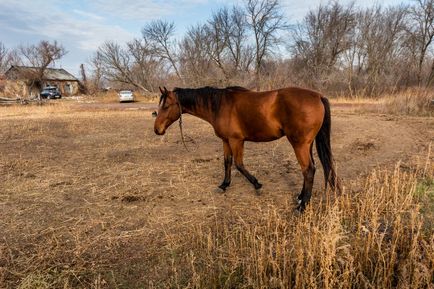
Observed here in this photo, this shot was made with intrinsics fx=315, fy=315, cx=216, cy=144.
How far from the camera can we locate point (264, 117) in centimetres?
452

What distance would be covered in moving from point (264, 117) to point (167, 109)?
1708 mm

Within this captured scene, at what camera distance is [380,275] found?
251cm

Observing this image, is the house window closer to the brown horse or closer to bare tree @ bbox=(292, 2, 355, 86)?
bare tree @ bbox=(292, 2, 355, 86)

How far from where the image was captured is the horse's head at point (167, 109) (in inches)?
205

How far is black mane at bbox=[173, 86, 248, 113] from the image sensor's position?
495 cm

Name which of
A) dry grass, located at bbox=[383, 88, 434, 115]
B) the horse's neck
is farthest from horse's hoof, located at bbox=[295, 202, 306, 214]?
dry grass, located at bbox=[383, 88, 434, 115]

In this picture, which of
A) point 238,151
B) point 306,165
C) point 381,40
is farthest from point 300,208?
point 381,40

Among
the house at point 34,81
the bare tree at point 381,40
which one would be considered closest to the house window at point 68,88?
the house at point 34,81

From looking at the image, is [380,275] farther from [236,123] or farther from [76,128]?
[76,128]

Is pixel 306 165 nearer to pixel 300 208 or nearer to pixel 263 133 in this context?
pixel 300 208

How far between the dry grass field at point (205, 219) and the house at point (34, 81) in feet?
147

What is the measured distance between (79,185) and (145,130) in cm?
664

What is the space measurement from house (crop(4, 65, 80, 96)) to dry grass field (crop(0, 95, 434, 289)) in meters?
44.9

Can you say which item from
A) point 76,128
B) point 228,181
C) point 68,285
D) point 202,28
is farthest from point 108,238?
point 202,28
